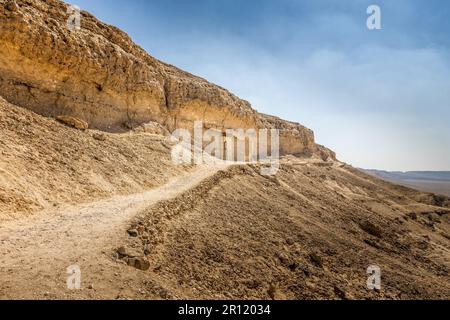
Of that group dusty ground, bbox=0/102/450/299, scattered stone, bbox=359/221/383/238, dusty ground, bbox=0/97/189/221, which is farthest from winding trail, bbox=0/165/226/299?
scattered stone, bbox=359/221/383/238

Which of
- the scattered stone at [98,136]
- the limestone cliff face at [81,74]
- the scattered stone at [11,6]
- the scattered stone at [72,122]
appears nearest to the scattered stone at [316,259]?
the scattered stone at [98,136]

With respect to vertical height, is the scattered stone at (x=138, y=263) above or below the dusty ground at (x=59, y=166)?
below

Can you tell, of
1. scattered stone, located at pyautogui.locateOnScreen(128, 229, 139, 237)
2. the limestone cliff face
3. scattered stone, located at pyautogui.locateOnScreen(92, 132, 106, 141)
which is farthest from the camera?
scattered stone, located at pyautogui.locateOnScreen(92, 132, 106, 141)

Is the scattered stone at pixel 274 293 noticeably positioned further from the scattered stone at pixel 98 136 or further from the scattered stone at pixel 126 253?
the scattered stone at pixel 98 136

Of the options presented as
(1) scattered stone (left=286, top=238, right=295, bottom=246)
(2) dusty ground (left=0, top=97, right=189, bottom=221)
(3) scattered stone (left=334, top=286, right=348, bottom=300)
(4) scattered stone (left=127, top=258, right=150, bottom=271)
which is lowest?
(3) scattered stone (left=334, top=286, right=348, bottom=300)

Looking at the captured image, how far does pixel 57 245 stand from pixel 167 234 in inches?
114

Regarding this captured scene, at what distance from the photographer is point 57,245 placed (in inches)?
258

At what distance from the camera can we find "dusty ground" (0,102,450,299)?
19.3 ft

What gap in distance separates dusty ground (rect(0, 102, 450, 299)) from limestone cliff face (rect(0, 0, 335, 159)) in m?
2.13

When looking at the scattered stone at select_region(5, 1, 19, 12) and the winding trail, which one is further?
the scattered stone at select_region(5, 1, 19, 12)

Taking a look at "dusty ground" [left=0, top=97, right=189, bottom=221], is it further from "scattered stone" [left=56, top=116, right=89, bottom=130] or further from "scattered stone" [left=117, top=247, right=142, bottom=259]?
"scattered stone" [left=117, top=247, right=142, bottom=259]

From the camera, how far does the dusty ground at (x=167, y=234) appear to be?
589 centimetres

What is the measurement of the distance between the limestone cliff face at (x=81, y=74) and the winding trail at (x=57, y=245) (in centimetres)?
909
